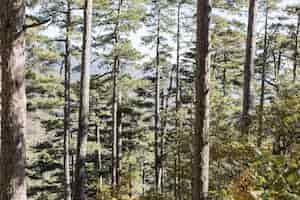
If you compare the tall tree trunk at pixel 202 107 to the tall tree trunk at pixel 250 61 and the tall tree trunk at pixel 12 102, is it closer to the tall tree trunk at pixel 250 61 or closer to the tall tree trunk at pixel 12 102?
the tall tree trunk at pixel 12 102

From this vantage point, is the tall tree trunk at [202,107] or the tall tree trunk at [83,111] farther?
the tall tree trunk at [83,111]

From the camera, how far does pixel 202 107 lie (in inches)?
251

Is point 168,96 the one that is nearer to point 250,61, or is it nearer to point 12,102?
point 250,61

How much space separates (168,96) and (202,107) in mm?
24377

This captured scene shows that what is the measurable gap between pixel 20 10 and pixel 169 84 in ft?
85.4

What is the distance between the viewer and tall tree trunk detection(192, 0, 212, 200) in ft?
20.8

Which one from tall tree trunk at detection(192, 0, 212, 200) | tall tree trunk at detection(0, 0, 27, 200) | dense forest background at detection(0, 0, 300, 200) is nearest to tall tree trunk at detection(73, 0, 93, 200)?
dense forest background at detection(0, 0, 300, 200)

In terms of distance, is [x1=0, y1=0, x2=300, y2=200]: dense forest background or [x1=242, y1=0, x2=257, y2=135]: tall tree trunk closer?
[x1=0, y1=0, x2=300, y2=200]: dense forest background

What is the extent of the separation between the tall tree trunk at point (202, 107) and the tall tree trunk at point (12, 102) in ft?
8.89

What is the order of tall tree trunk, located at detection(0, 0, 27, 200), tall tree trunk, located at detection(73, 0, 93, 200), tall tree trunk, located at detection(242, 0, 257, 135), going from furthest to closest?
tall tree trunk, located at detection(73, 0, 93, 200), tall tree trunk, located at detection(242, 0, 257, 135), tall tree trunk, located at detection(0, 0, 27, 200)

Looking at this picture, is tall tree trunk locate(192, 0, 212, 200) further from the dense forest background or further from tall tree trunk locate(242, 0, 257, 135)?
tall tree trunk locate(242, 0, 257, 135)

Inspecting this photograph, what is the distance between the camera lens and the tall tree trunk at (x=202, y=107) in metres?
6.34

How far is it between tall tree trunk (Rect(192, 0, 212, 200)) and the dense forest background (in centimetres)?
2

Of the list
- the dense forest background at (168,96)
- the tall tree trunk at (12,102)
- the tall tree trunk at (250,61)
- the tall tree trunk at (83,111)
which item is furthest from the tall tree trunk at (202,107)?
the tall tree trunk at (83,111)
